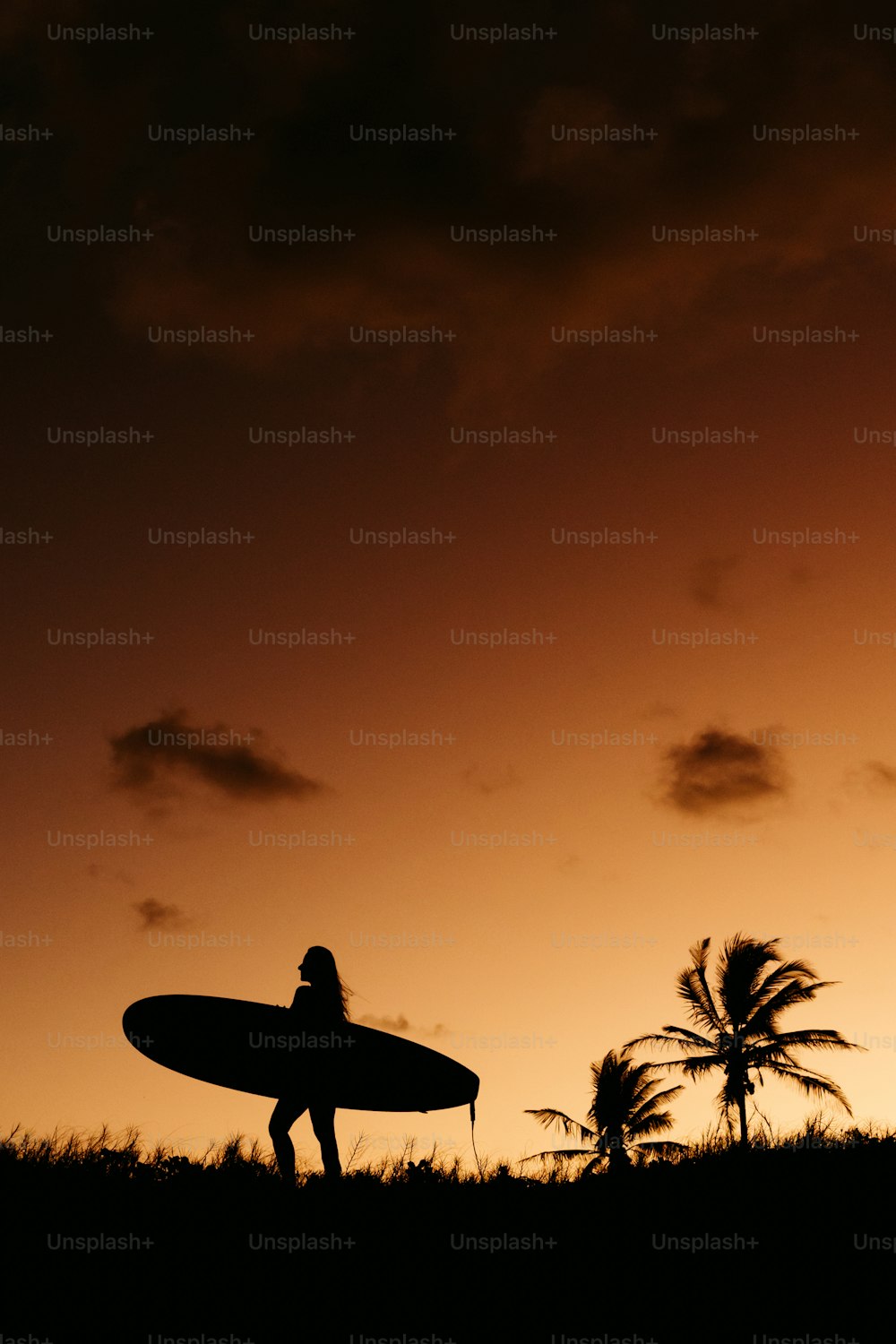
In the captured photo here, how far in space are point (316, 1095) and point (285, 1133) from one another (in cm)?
38

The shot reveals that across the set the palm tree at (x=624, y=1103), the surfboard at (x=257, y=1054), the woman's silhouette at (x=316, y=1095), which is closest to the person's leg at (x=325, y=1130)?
the woman's silhouette at (x=316, y=1095)

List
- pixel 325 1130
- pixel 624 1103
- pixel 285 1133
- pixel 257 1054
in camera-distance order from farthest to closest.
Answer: pixel 624 1103 → pixel 257 1054 → pixel 325 1130 → pixel 285 1133

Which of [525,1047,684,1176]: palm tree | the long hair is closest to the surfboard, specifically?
the long hair

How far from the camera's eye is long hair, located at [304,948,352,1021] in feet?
31.4

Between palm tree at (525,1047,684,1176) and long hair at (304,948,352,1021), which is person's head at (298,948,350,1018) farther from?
palm tree at (525,1047,684,1176)

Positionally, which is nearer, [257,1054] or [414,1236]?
[414,1236]

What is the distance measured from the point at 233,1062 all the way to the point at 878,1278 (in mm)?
6228

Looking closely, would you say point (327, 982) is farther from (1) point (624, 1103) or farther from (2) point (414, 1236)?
(1) point (624, 1103)

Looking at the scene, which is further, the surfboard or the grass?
the surfboard

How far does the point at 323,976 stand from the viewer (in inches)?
378

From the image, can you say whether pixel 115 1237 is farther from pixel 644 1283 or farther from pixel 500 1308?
pixel 644 1283

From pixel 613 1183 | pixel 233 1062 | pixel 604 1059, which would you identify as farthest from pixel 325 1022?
pixel 604 1059

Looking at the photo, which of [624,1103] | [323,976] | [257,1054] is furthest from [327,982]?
[624,1103]

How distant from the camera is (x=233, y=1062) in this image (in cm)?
1086
